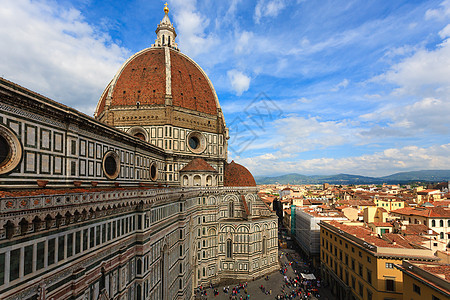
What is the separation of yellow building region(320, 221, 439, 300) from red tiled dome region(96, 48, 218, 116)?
86.3ft

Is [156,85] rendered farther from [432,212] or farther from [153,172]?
[432,212]

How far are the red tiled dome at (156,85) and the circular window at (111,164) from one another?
1761cm

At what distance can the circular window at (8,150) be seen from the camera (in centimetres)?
1108

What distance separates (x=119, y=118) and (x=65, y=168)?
2307 centimetres

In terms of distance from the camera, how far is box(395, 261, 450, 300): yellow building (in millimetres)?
14633

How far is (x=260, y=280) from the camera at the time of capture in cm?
3691

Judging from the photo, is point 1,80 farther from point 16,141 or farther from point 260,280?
point 260,280

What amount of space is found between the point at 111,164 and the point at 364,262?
25275 millimetres

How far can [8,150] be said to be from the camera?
11.4 m

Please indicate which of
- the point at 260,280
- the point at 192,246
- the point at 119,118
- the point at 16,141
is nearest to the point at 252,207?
the point at 260,280

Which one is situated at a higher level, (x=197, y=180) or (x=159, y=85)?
(x=159, y=85)

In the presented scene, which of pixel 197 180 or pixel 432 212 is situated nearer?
pixel 197 180

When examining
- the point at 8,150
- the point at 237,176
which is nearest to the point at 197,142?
the point at 237,176

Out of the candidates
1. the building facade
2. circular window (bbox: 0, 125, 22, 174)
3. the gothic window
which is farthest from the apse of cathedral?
the building facade
